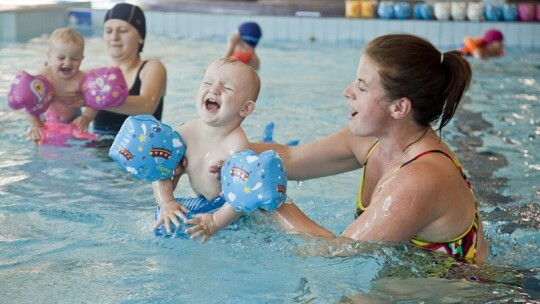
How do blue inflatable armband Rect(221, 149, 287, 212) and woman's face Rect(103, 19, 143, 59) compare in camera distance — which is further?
woman's face Rect(103, 19, 143, 59)

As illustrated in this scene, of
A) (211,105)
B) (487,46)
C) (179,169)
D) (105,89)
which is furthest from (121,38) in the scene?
(487,46)

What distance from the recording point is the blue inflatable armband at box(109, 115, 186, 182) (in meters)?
3.35

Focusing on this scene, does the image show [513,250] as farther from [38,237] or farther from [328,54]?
[328,54]

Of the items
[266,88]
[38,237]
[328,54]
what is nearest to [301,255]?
[38,237]

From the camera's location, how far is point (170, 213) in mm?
3383

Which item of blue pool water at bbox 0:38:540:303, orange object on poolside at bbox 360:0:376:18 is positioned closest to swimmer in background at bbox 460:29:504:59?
orange object on poolside at bbox 360:0:376:18

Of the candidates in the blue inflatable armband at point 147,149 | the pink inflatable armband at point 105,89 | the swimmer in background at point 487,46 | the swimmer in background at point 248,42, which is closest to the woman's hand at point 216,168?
the blue inflatable armband at point 147,149

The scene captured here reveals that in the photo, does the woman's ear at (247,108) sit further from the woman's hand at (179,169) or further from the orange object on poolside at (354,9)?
the orange object on poolside at (354,9)

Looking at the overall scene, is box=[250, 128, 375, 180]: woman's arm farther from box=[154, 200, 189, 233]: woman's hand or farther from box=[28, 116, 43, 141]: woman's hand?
box=[28, 116, 43, 141]: woman's hand

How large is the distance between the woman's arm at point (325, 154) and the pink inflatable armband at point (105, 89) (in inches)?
69.9

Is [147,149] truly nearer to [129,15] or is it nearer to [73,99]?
[73,99]

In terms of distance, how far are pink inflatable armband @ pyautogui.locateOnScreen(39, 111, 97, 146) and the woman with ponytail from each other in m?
2.50

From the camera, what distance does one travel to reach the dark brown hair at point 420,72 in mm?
2994

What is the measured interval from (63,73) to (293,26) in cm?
835
